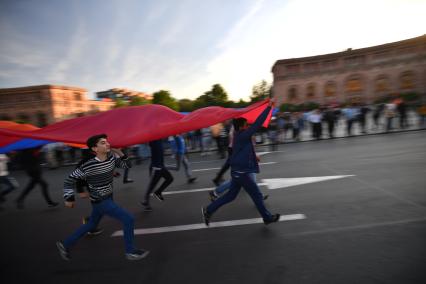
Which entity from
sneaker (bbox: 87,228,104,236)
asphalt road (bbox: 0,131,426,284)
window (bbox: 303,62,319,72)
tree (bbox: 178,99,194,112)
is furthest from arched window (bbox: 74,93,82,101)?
sneaker (bbox: 87,228,104,236)

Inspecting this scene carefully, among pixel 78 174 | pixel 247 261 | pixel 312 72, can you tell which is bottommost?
pixel 247 261

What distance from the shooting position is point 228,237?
13.6ft

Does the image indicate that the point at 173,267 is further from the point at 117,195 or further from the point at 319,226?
the point at 117,195

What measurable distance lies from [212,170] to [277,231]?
18.4 ft

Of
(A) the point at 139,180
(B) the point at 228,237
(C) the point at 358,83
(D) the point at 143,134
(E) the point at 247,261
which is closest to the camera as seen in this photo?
(E) the point at 247,261

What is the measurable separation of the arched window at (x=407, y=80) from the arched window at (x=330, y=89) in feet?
39.2

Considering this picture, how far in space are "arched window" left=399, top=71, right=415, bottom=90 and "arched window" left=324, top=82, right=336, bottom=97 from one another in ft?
39.2

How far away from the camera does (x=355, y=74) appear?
5347 centimetres

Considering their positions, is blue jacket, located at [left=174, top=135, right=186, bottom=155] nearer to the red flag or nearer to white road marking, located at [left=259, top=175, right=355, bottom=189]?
white road marking, located at [left=259, top=175, right=355, bottom=189]

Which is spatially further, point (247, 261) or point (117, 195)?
point (117, 195)

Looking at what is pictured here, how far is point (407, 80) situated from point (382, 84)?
4.10 meters

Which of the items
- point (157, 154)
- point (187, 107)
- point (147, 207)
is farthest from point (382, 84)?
point (147, 207)

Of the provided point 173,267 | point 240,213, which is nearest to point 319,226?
point 240,213

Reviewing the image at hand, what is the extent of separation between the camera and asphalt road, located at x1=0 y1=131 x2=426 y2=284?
3.15 metres
